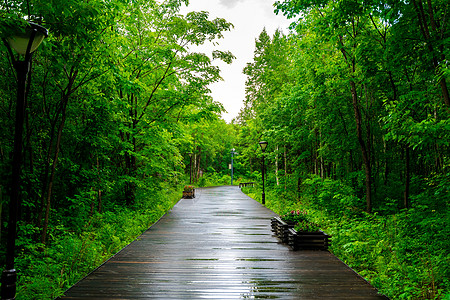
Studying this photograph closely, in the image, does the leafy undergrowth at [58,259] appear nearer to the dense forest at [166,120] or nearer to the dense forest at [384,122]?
the dense forest at [166,120]

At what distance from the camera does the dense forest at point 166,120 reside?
572cm

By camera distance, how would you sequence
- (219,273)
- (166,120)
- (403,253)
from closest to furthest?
(219,273)
(403,253)
(166,120)

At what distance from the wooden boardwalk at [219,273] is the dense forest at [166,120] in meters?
0.51

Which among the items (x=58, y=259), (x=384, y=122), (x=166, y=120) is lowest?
(x=58, y=259)

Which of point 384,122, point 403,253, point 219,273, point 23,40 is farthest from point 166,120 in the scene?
point 403,253

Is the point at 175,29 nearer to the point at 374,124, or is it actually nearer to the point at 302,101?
the point at 302,101

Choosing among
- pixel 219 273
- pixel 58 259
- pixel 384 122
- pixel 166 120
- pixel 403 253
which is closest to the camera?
pixel 219 273

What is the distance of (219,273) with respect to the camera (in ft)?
19.4

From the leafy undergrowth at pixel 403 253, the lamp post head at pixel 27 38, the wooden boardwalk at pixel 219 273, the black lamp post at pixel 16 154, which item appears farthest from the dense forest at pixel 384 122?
the lamp post head at pixel 27 38

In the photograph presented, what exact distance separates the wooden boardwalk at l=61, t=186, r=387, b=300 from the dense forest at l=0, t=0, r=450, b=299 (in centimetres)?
51

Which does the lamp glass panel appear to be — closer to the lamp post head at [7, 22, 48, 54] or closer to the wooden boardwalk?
the lamp post head at [7, 22, 48, 54]

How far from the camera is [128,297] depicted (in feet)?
15.5

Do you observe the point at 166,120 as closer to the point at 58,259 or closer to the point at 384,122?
the point at 58,259

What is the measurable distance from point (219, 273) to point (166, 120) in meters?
8.54
